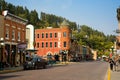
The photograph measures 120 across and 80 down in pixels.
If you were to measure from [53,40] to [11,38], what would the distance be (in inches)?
1969

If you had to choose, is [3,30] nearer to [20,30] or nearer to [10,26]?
[10,26]

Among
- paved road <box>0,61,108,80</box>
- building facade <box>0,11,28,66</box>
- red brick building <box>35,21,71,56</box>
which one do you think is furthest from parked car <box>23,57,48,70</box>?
red brick building <box>35,21,71,56</box>

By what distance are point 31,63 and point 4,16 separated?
12.3 m

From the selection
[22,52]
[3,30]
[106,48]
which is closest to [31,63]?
[3,30]

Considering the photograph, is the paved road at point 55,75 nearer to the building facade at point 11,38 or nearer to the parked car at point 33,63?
the parked car at point 33,63

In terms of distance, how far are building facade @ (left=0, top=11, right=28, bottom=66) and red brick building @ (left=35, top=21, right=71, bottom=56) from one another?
145 feet

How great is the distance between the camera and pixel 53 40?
10381 centimetres

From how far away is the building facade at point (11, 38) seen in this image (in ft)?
167

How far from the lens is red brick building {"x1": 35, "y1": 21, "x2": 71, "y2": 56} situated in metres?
103

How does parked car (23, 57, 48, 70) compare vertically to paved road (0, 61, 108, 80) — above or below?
above

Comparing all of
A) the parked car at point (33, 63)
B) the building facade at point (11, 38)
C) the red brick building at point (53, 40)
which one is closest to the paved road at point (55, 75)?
the parked car at point (33, 63)

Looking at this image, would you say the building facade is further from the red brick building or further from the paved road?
the red brick building

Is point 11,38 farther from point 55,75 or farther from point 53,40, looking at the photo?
point 53,40

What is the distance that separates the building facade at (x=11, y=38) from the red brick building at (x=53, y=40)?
44190 millimetres
